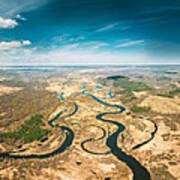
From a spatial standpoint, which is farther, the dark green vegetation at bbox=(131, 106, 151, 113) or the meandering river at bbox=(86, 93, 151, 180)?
the dark green vegetation at bbox=(131, 106, 151, 113)

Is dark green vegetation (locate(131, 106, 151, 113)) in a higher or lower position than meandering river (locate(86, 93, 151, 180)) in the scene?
higher

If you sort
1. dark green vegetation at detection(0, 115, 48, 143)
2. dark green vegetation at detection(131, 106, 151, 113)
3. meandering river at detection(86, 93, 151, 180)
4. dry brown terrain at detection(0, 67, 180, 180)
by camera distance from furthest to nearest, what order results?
dark green vegetation at detection(131, 106, 151, 113), dark green vegetation at detection(0, 115, 48, 143), dry brown terrain at detection(0, 67, 180, 180), meandering river at detection(86, 93, 151, 180)

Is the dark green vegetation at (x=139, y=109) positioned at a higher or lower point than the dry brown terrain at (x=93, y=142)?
higher

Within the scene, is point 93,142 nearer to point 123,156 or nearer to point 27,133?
point 123,156

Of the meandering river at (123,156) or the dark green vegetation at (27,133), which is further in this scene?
the dark green vegetation at (27,133)

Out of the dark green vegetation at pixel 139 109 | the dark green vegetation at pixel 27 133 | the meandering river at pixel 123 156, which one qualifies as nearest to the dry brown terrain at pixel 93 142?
the dark green vegetation at pixel 139 109

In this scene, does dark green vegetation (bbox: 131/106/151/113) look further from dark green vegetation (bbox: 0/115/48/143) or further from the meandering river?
dark green vegetation (bbox: 0/115/48/143)

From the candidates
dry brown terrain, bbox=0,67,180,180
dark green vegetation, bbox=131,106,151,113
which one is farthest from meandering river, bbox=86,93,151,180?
dark green vegetation, bbox=131,106,151,113

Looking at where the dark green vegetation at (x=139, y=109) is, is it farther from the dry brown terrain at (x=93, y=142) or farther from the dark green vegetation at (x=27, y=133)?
the dark green vegetation at (x=27, y=133)

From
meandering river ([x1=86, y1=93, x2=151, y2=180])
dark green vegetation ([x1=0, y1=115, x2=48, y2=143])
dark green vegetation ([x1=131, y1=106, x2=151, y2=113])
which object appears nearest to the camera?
meandering river ([x1=86, y1=93, x2=151, y2=180])
